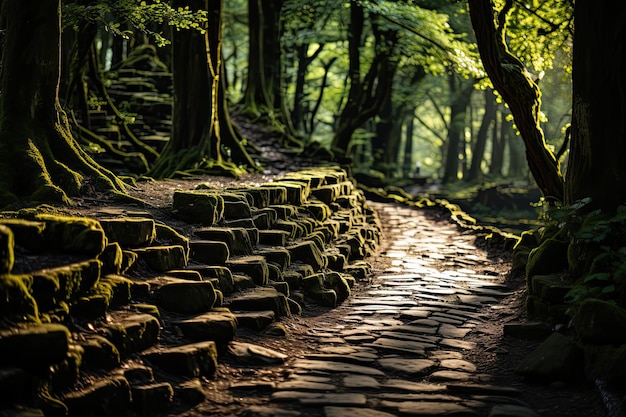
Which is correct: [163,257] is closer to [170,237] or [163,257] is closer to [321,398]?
[170,237]

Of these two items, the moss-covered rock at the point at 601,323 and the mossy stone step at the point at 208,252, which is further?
the mossy stone step at the point at 208,252

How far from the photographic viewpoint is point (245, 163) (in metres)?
15.0

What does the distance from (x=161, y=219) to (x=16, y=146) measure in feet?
5.40

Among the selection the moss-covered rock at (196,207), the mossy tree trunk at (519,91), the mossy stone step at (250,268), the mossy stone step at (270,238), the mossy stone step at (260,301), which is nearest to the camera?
the mossy stone step at (260,301)

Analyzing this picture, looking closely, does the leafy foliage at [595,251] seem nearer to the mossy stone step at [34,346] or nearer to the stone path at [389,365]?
the stone path at [389,365]

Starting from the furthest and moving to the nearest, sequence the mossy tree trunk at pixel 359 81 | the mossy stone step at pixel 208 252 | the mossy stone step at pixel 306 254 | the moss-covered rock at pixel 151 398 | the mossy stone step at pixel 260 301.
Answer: the mossy tree trunk at pixel 359 81 → the mossy stone step at pixel 306 254 → the mossy stone step at pixel 208 252 → the mossy stone step at pixel 260 301 → the moss-covered rock at pixel 151 398

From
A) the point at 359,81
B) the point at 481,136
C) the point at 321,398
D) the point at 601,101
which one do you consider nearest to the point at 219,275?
the point at 321,398

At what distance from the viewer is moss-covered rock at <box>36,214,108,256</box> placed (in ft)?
16.4

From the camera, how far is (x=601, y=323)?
18.3ft

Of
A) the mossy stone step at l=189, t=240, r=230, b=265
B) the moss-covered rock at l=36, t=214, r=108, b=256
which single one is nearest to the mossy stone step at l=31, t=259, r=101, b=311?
the moss-covered rock at l=36, t=214, r=108, b=256

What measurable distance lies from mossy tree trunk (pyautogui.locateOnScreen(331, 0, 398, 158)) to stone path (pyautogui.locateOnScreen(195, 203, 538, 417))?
34.6ft

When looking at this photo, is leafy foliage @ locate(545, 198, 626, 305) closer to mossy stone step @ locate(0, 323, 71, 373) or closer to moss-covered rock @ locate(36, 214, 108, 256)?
moss-covered rock @ locate(36, 214, 108, 256)

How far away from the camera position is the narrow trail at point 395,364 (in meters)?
4.79

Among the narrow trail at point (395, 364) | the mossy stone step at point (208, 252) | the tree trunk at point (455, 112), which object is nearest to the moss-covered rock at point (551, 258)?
the narrow trail at point (395, 364)
